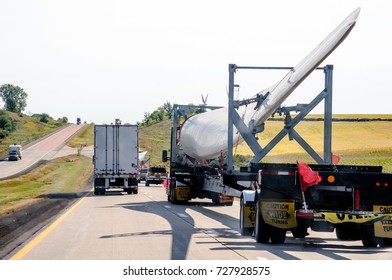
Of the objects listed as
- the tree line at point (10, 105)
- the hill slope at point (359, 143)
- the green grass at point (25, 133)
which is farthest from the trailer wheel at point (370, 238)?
the green grass at point (25, 133)

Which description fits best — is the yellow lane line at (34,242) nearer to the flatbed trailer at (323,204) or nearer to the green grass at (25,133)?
the flatbed trailer at (323,204)

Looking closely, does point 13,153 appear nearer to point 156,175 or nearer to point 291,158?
point 156,175

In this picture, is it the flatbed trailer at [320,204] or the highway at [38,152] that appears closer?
the flatbed trailer at [320,204]

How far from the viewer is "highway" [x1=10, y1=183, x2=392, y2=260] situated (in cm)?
1370

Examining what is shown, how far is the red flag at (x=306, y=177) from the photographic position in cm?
1598

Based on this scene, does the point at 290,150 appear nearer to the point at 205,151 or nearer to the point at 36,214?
the point at 205,151

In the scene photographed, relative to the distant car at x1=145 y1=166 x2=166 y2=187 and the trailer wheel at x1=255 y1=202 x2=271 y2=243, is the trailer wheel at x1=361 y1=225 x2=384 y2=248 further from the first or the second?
the distant car at x1=145 y1=166 x2=166 y2=187

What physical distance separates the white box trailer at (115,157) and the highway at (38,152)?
101 feet

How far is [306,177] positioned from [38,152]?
10664 centimetres

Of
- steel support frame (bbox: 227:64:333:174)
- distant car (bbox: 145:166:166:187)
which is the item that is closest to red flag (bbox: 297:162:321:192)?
steel support frame (bbox: 227:64:333:174)

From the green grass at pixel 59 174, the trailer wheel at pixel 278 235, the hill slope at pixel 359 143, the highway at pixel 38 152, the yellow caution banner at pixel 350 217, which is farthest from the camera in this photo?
the highway at pixel 38 152

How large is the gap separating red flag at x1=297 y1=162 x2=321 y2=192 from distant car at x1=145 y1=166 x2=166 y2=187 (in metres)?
52.5

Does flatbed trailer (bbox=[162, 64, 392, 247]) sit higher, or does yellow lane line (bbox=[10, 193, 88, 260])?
flatbed trailer (bbox=[162, 64, 392, 247])
